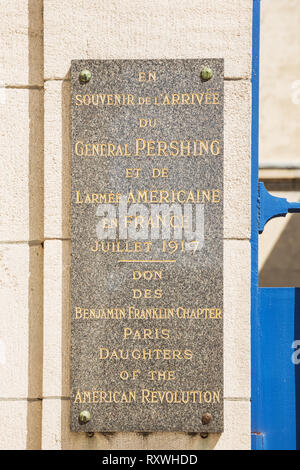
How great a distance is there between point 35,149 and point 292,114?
9083 mm

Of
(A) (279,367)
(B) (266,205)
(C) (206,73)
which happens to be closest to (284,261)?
(A) (279,367)

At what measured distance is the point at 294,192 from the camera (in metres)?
11.6

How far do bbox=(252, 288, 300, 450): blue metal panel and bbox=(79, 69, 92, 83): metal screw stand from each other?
6.58 ft

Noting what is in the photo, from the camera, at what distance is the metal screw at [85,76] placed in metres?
3.72

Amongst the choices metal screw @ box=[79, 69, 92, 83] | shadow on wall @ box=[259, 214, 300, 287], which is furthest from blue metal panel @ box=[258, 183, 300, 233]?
shadow on wall @ box=[259, 214, 300, 287]

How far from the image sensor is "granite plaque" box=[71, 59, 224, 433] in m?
3.68

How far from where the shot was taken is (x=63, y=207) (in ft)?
12.4

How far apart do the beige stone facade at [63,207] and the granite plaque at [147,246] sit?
0.10 metres

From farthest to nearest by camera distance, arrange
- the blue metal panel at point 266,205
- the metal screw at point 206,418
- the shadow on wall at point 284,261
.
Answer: the shadow on wall at point 284,261 < the blue metal panel at point 266,205 < the metal screw at point 206,418

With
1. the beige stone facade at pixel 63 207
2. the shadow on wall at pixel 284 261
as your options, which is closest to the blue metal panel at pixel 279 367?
the beige stone facade at pixel 63 207

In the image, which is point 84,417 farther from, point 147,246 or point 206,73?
point 206,73

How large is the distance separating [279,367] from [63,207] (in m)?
2.00

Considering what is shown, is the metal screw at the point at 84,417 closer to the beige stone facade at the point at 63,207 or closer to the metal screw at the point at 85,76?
the beige stone facade at the point at 63,207
